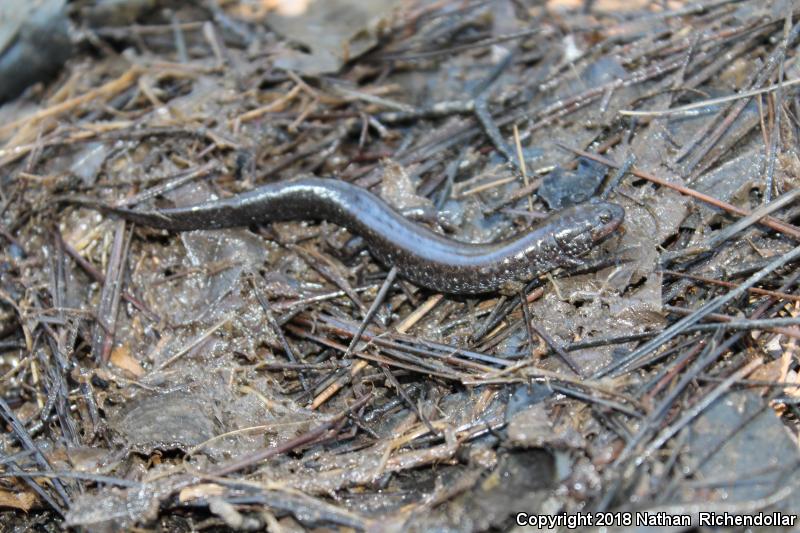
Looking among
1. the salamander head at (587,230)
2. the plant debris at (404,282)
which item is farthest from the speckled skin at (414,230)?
the plant debris at (404,282)

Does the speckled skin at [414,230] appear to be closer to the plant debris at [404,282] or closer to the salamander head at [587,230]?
the salamander head at [587,230]

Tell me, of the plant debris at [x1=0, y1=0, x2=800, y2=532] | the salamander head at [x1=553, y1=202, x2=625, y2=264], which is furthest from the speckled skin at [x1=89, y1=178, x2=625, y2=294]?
the plant debris at [x1=0, y1=0, x2=800, y2=532]

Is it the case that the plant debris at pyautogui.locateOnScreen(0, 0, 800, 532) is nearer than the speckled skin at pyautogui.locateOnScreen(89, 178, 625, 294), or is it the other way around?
the plant debris at pyautogui.locateOnScreen(0, 0, 800, 532)

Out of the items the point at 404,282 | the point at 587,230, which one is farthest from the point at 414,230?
the point at 587,230

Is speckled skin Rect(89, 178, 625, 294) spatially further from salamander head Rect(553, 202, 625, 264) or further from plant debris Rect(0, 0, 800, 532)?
plant debris Rect(0, 0, 800, 532)

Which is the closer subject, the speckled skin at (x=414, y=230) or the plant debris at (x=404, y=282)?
the plant debris at (x=404, y=282)

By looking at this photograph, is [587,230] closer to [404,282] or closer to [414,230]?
[414,230]
